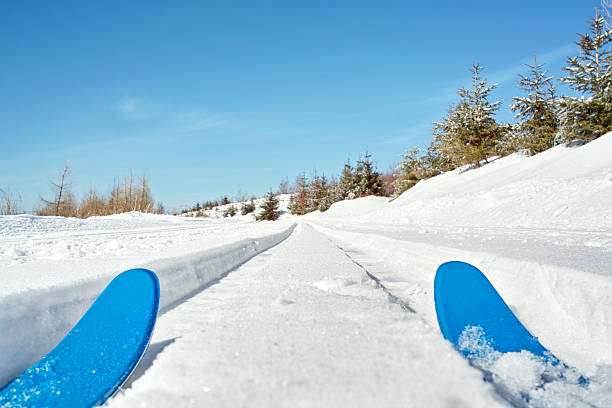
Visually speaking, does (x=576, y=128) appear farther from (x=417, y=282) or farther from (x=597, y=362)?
(x=597, y=362)

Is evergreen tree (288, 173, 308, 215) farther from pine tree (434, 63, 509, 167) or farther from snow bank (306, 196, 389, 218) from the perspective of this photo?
pine tree (434, 63, 509, 167)

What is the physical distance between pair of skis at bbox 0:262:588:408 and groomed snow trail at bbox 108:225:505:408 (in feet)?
0.38

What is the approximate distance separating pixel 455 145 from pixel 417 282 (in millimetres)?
15491

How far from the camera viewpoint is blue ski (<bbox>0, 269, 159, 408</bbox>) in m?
0.89

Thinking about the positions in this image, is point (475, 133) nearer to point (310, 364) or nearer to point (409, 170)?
point (409, 170)

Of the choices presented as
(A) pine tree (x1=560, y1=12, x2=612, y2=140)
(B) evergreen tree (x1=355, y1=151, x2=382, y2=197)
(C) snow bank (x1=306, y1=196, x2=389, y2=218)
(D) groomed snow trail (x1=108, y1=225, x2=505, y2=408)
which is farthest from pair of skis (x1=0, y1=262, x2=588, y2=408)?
(B) evergreen tree (x1=355, y1=151, x2=382, y2=197)

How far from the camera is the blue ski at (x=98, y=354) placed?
888 mm

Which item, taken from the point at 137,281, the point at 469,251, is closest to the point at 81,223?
the point at 137,281

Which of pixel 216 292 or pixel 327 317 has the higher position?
pixel 327 317

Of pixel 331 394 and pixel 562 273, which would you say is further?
pixel 562 273

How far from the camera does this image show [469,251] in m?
2.41

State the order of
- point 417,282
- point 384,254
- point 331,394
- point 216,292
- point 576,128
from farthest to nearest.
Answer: point 576,128
point 384,254
point 417,282
point 216,292
point 331,394

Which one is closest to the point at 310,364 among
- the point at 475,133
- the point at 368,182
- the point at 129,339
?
the point at 129,339

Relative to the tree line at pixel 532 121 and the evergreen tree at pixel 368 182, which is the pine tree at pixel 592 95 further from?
the evergreen tree at pixel 368 182
